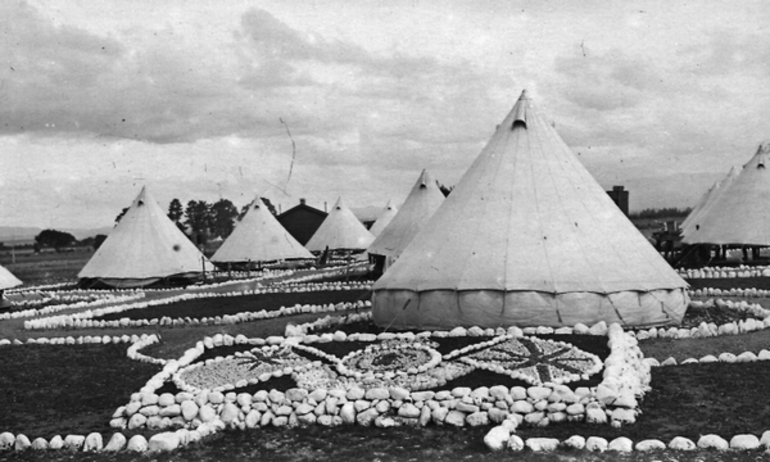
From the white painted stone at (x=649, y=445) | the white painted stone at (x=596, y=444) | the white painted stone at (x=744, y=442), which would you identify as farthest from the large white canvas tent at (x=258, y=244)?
the white painted stone at (x=744, y=442)

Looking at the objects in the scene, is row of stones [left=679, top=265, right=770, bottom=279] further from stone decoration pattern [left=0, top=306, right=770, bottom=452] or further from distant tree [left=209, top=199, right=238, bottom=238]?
distant tree [left=209, top=199, right=238, bottom=238]

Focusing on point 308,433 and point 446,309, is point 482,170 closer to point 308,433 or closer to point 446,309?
point 446,309

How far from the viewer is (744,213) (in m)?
29.3

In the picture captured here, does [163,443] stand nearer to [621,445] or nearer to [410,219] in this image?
[621,445]

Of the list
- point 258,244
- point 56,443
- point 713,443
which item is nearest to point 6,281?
point 56,443

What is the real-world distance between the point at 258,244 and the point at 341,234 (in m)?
11.1

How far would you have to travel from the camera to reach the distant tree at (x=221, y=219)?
10669cm

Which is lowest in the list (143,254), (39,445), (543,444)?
(39,445)

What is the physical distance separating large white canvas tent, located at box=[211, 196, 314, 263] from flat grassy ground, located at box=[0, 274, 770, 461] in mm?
28807

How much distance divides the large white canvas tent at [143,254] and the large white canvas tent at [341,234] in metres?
17.8

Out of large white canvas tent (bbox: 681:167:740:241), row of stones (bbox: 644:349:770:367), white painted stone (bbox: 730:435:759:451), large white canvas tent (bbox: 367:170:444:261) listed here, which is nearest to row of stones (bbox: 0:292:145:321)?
large white canvas tent (bbox: 367:170:444:261)

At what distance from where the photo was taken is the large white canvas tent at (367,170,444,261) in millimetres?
29578

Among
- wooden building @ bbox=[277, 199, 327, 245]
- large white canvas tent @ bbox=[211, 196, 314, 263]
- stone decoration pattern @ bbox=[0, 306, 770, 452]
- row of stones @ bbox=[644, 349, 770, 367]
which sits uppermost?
wooden building @ bbox=[277, 199, 327, 245]

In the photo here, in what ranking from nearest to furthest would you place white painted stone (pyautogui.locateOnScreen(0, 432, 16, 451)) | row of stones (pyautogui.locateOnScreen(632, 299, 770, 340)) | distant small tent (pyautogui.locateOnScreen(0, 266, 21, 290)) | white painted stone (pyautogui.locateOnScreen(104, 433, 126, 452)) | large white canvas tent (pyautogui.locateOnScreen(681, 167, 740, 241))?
white painted stone (pyautogui.locateOnScreen(104, 433, 126, 452))
white painted stone (pyautogui.locateOnScreen(0, 432, 16, 451))
row of stones (pyautogui.locateOnScreen(632, 299, 770, 340))
distant small tent (pyautogui.locateOnScreen(0, 266, 21, 290))
large white canvas tent (pyautogui.locateOnScreen(681, 167, 740, 241))
